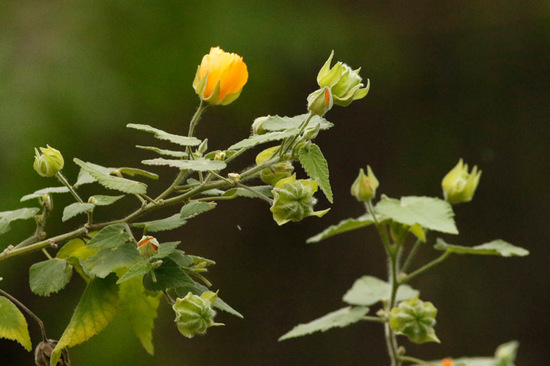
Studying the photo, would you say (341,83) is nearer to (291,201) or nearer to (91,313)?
(291,201)

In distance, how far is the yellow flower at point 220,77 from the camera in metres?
0.70

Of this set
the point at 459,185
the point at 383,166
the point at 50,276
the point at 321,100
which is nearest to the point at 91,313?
the point at 50,276

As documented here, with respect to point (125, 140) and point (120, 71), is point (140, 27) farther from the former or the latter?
point (125, 140)

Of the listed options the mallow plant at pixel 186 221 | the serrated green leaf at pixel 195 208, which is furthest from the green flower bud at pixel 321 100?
the serrated green leaf at pixel 195 208

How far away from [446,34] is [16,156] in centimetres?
162

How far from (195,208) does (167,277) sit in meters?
0.07

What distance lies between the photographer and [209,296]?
63 cm

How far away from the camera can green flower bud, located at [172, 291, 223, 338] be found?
0.61 metres

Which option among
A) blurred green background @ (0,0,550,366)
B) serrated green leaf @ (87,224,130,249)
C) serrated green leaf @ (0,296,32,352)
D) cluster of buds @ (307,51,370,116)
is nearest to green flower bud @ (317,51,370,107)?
cluster of buds @ (307,51,370,116)

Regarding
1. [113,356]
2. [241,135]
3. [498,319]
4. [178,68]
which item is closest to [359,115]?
[241,135]

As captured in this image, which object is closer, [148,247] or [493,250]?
[148,247]

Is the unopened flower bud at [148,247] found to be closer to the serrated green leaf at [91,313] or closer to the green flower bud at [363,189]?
the serrated green leaf at [91,313]

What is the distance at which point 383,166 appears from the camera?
2832 mm

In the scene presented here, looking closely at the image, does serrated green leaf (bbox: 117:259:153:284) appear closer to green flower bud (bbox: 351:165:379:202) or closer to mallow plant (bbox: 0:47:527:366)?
mallow plant (bbox: 0:47:527:366)
